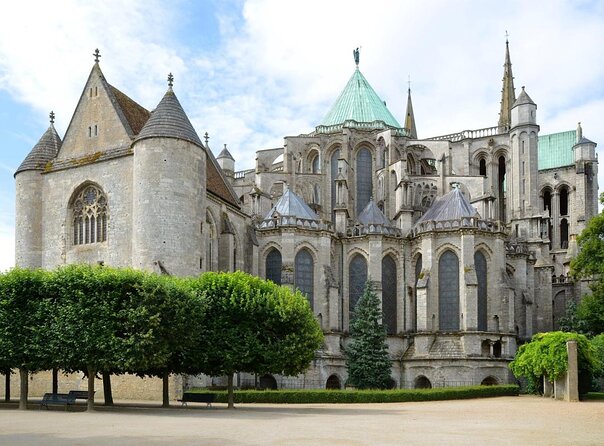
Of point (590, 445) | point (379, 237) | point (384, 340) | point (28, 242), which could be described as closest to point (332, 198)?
point (379, 237)

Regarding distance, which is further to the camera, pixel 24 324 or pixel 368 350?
pixel 368 350

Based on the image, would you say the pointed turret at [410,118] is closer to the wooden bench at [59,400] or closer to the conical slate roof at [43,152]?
the conical slate roof at [43,152]

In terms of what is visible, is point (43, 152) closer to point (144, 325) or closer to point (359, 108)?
point (144, 325)

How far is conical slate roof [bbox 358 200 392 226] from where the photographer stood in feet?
205

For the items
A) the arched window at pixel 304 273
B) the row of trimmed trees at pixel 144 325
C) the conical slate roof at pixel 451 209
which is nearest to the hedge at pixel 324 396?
the row of trimmed trees at pixel 144 325

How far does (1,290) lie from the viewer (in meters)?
35.7

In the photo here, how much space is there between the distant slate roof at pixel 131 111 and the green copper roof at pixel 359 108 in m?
25.3

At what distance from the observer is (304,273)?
58656mm

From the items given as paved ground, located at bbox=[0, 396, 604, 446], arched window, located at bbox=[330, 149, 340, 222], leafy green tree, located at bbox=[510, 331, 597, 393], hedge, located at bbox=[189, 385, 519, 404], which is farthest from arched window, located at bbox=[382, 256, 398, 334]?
paved ground, located at bbox=[0, 396, 604, 446]

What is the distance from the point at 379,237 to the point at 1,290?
3219 cm

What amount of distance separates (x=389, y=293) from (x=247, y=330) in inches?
1041

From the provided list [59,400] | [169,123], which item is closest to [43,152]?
[169,123]

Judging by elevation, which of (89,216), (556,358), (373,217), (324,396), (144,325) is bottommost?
(324,396)

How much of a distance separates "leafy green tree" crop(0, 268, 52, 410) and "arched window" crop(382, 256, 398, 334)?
31.6 meters
